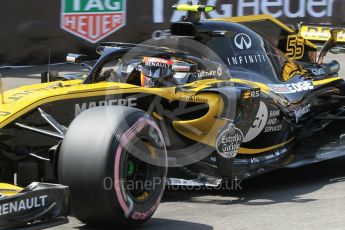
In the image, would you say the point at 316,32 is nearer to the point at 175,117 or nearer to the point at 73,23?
the point at 175,117

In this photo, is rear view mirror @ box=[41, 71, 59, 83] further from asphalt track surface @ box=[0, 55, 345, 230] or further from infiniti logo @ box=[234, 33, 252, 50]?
infiniti logo @ box=[234, 33, 252, 50]

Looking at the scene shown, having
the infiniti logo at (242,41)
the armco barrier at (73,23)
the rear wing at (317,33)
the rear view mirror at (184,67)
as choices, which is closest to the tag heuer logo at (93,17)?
the armco barrier at (73,23)

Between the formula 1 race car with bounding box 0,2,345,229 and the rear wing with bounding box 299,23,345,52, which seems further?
the rear wing with bounding box 299,23,345,52

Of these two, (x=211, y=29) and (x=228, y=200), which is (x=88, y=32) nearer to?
(x=211, y=29)

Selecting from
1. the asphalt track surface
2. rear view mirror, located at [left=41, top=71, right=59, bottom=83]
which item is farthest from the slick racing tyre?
rear view mirror, located at [left=41, top=71, right=59, bottom=83]

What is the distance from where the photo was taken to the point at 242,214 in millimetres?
5891

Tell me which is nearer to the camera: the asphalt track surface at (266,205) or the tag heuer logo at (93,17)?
the asphalt track surface at (266,205)

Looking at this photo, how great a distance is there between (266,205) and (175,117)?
998mm

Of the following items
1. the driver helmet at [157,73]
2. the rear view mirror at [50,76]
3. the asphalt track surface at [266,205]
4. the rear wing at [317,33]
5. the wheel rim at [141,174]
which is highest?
the rear wing at [317,33]

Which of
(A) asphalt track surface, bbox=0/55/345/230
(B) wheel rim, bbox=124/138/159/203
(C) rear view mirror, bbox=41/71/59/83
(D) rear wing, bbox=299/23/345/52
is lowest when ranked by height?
(A) asphalt track surface, bbox=0/55/345/230

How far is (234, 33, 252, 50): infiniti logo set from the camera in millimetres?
7457

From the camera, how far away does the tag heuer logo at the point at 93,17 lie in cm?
1322

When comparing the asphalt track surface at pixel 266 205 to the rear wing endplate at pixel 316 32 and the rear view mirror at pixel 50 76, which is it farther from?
the rear wing endplate at pixel 316 32

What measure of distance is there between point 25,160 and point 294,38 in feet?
13.2
